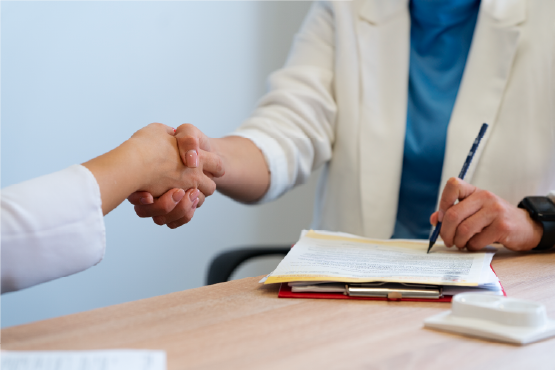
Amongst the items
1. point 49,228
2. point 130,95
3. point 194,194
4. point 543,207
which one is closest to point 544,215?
point 543,207

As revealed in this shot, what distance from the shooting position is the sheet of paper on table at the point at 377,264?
603 millimetres

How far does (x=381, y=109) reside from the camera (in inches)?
47.5

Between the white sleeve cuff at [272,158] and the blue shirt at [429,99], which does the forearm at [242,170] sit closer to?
the white sleeve cuff at [272,158]

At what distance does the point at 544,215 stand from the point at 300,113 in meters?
0.54

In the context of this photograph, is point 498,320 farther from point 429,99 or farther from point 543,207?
point 429,99

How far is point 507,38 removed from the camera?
3.52 feet

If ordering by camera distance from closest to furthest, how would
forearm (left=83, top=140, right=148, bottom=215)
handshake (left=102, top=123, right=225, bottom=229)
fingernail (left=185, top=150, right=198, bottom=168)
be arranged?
1. forearm (left=83, top=140, right=148, bottom=215)
2. handshake (left=102, top=123, right=225, bottom=229)
3. fingernail (left=185, top=150, right=198, bottom=168)

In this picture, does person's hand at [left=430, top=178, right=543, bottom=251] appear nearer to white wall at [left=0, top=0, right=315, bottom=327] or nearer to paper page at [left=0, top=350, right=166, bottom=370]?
paper page at [left=0, top=350, right=166, bottom=370]

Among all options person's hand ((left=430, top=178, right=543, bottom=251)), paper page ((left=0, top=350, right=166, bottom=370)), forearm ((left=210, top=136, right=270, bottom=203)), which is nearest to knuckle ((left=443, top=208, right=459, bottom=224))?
person's hand ((left=430, top=178, right=543, bottom=251))

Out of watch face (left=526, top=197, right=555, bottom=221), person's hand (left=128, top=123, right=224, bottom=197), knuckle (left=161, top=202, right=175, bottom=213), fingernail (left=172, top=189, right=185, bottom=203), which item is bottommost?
watch face (left=526, top=197, right=555, bottom=221)

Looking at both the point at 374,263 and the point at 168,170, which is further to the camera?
the point at 168,170

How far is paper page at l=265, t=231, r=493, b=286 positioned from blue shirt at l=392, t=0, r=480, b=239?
327 mm

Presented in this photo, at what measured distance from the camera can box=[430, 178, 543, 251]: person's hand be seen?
797mm

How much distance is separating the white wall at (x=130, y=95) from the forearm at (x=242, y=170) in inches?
23.8
